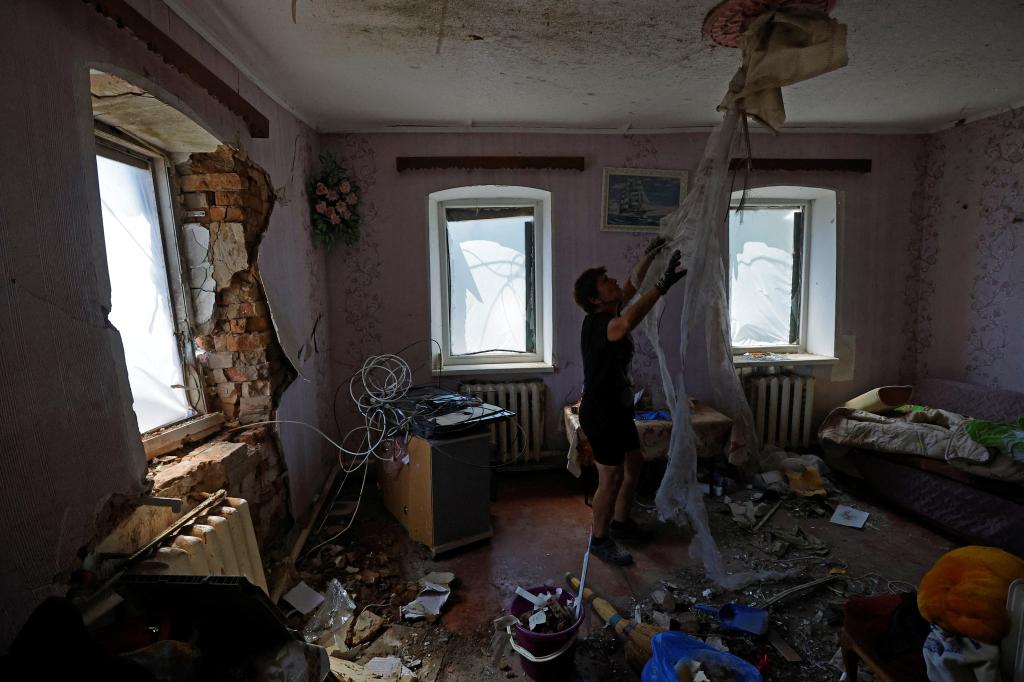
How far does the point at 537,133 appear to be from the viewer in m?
3.47

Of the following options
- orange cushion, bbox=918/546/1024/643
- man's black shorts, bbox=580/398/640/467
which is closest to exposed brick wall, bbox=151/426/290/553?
man's black shorts, bbox=580/398/640/467

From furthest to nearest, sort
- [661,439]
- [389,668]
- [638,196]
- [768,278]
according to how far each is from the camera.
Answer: [768,278] < [638,196] < [661,439] < [389,668]

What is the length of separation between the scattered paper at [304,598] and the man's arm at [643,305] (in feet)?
5.71

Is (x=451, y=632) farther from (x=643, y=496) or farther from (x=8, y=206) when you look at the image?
(x=8, y=206)

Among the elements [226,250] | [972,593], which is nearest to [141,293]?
[226,250]

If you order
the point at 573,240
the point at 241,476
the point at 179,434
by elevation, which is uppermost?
the point at 573,240

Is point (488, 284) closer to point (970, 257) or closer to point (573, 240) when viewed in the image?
point (573, 240)

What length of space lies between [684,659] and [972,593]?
76cm

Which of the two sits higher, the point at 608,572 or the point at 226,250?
the point at 226,250

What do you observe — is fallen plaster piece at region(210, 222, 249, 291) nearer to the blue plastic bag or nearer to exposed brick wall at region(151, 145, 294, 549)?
exposed brick wall at region(151, 145, 294, 549)

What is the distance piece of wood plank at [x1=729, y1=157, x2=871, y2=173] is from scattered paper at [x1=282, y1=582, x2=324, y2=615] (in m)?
3.77

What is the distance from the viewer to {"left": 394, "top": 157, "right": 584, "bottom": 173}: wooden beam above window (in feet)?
11.0

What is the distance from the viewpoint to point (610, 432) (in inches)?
93.6

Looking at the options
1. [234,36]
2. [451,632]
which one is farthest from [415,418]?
[234,36]
